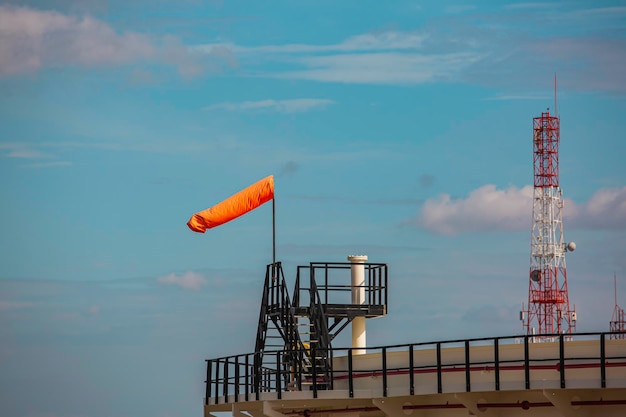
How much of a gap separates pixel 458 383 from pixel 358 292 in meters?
8.72

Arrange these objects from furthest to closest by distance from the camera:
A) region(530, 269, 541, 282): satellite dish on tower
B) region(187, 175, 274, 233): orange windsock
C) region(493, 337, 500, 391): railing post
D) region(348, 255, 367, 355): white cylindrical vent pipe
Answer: region(530, 269, 541, 282): satellite dish on tower → region(187, 175, 274, 233): orange windsock → region(348, 255, 367, 355): white cylindrical vent pipe → region(493, 337, 500, 391): railing post

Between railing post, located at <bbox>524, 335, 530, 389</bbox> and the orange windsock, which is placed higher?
the orange windsock

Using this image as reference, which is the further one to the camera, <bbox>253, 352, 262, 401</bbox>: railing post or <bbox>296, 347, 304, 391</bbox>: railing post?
<bbox>253, 352, 262, 401</bbox>: railing post

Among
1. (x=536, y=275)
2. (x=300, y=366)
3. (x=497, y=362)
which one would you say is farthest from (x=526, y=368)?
(x=536, y=275)

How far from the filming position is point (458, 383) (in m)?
35.7

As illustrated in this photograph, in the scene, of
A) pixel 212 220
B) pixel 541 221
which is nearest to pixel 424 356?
pixel 212 220

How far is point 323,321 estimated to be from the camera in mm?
41219

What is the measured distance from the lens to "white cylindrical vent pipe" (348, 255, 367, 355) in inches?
1715

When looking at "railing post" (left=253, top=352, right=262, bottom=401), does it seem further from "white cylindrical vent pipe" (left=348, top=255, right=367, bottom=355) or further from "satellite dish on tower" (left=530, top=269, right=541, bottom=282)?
"satellite dish on tower" (left=530, top=269, right=541, bottom=282)

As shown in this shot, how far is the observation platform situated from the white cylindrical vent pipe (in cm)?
248

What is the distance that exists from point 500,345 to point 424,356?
2.56 meters

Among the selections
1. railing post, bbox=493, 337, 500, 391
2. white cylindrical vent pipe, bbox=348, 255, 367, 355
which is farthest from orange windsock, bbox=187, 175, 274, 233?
railing post, bbox=493, 337, 500, 391

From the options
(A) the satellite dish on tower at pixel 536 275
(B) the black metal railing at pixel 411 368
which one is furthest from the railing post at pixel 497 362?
(A) the satellite dish on tower at pixel 536 275

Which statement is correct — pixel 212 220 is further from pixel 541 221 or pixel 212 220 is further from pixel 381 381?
pixel 541 221
